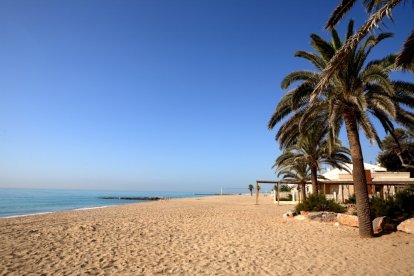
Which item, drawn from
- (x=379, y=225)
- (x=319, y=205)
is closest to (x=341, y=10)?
(x=379, y=225)

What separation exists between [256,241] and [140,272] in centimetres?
472

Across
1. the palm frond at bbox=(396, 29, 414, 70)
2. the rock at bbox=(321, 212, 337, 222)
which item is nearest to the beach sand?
the rock at bbox=(321, 212, 337, 222)

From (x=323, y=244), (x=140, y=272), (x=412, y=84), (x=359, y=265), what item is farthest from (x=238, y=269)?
(x=412, y=84)

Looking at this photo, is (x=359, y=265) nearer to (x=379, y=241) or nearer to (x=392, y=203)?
(x=379, y=241)

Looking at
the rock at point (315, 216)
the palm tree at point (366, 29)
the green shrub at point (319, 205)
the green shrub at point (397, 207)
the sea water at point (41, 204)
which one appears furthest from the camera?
the sea water at point (41, 204)

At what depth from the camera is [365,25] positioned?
5.72 meters

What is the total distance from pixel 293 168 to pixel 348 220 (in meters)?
14.4

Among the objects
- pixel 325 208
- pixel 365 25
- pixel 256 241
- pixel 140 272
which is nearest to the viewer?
pixel 365 25

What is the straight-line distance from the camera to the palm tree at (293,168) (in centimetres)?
2338

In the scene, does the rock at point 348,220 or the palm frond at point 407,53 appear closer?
the palm frond at point 407,53

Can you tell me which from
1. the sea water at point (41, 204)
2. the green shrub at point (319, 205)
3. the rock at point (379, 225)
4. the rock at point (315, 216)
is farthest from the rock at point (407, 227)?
the sea water at point (41, 204)

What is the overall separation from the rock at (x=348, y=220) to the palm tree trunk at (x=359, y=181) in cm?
184

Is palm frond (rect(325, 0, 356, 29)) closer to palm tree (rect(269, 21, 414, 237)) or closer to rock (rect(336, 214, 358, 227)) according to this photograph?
palm tree (rect(269, 21, 414, 237))

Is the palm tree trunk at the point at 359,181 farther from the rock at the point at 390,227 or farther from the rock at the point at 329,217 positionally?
the rock at the point at 329,217
